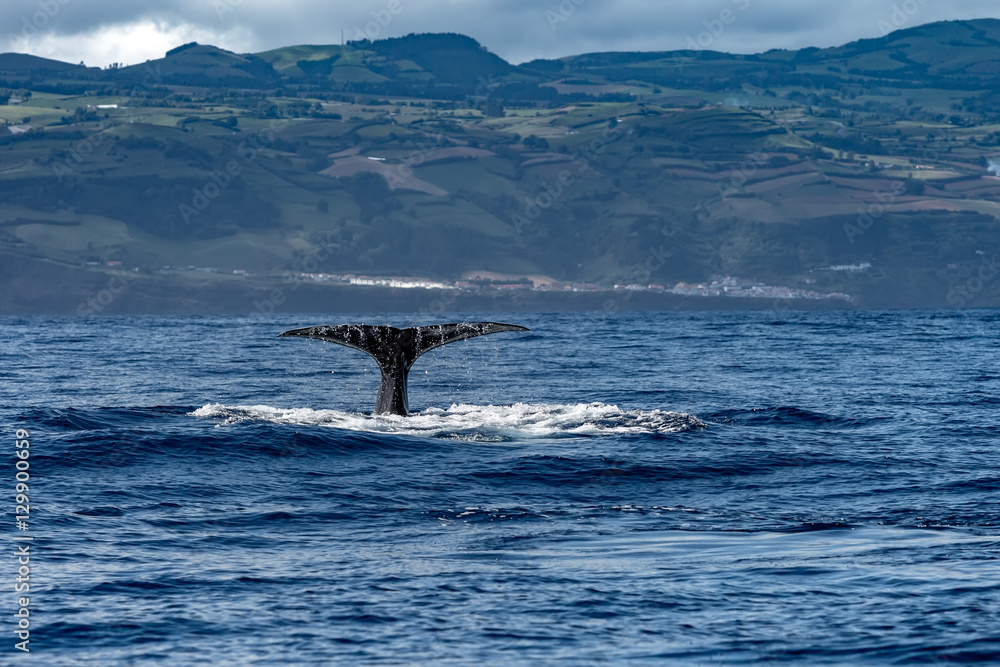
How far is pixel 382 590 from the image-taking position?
1158cm

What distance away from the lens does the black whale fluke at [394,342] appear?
23391 mm

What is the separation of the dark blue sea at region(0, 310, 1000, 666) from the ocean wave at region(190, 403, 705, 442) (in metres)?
0.13

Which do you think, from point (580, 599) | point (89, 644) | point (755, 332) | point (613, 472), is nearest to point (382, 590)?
point (580, 599)

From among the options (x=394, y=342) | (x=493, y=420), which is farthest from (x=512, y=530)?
(x=493, y=420)

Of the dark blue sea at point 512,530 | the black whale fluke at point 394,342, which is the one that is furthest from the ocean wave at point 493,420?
the black whale fluke at point 394,342

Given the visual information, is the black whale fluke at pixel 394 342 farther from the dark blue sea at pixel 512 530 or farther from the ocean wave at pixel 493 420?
the dark blue sea at pixel 512 530

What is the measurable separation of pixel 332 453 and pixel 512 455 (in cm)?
326

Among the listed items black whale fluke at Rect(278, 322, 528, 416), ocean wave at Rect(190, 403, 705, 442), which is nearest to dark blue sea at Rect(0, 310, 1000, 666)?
ocean wave at Rect(190, 403, 705, 442)

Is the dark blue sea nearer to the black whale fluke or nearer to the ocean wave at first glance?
the ocean wave

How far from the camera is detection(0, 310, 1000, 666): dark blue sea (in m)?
10.1

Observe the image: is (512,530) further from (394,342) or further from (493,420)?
(493,420)

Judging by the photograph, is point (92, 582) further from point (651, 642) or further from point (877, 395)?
point (877, 395)

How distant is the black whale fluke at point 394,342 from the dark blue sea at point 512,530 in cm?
73

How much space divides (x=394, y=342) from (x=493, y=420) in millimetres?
2893
